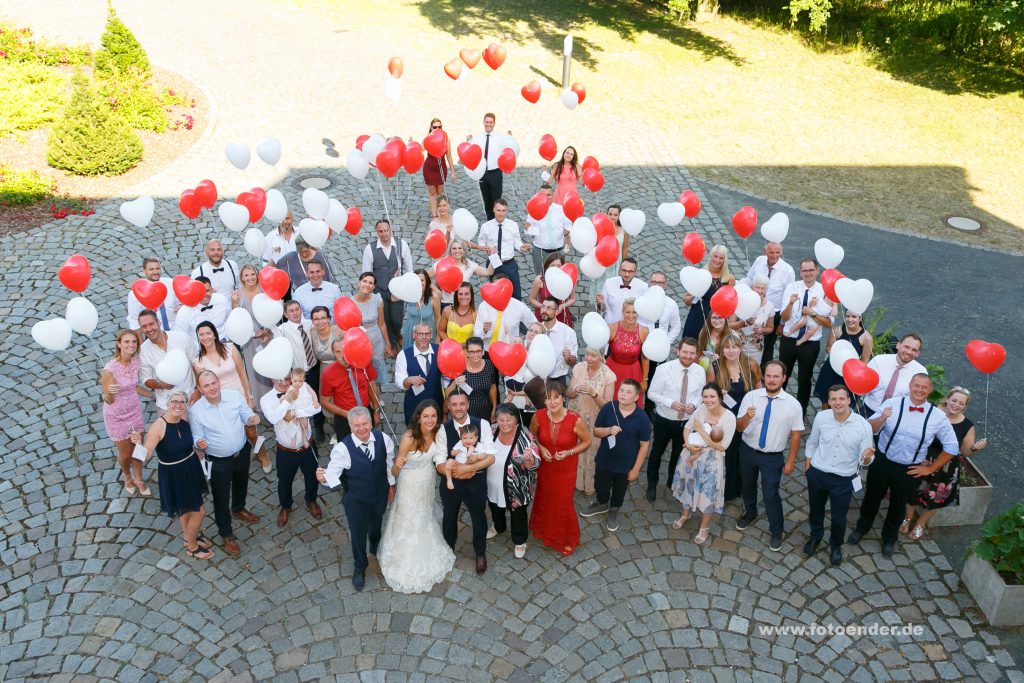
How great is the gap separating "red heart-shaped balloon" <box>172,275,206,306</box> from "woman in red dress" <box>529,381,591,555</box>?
3.60m

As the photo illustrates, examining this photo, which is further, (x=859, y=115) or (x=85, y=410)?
(x=859, y=115)

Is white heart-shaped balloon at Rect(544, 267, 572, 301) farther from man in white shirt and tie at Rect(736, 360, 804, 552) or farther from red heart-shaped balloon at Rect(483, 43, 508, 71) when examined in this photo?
red heart-shaped balloon at Rect(483, 43, 508, 71)

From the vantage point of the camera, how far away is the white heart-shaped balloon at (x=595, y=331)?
26.4 feet

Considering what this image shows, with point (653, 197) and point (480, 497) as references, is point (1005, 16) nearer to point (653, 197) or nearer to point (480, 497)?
point (653, 197)

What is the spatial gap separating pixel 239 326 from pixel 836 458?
18.7ft

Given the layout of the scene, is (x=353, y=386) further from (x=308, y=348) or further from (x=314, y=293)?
(x=314, y=293)

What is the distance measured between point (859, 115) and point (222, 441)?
16667 mm

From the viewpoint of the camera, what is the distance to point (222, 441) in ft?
24.1

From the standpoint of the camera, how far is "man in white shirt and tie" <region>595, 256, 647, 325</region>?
9258mm

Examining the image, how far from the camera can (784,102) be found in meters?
19.3

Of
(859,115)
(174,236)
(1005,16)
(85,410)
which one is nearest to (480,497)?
(85,410)

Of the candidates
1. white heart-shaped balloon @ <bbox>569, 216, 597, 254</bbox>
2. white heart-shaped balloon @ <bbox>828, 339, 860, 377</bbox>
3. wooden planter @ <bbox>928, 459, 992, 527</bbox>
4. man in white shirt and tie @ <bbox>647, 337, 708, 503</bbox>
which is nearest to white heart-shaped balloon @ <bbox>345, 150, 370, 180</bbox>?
white heart-shaped balloon @ <bbox>569, 216, 597, 254</bbox>

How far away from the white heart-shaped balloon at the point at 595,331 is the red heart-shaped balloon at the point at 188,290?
3.85 metres

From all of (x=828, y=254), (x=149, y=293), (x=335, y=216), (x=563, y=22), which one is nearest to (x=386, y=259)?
(x=335, y=216)
